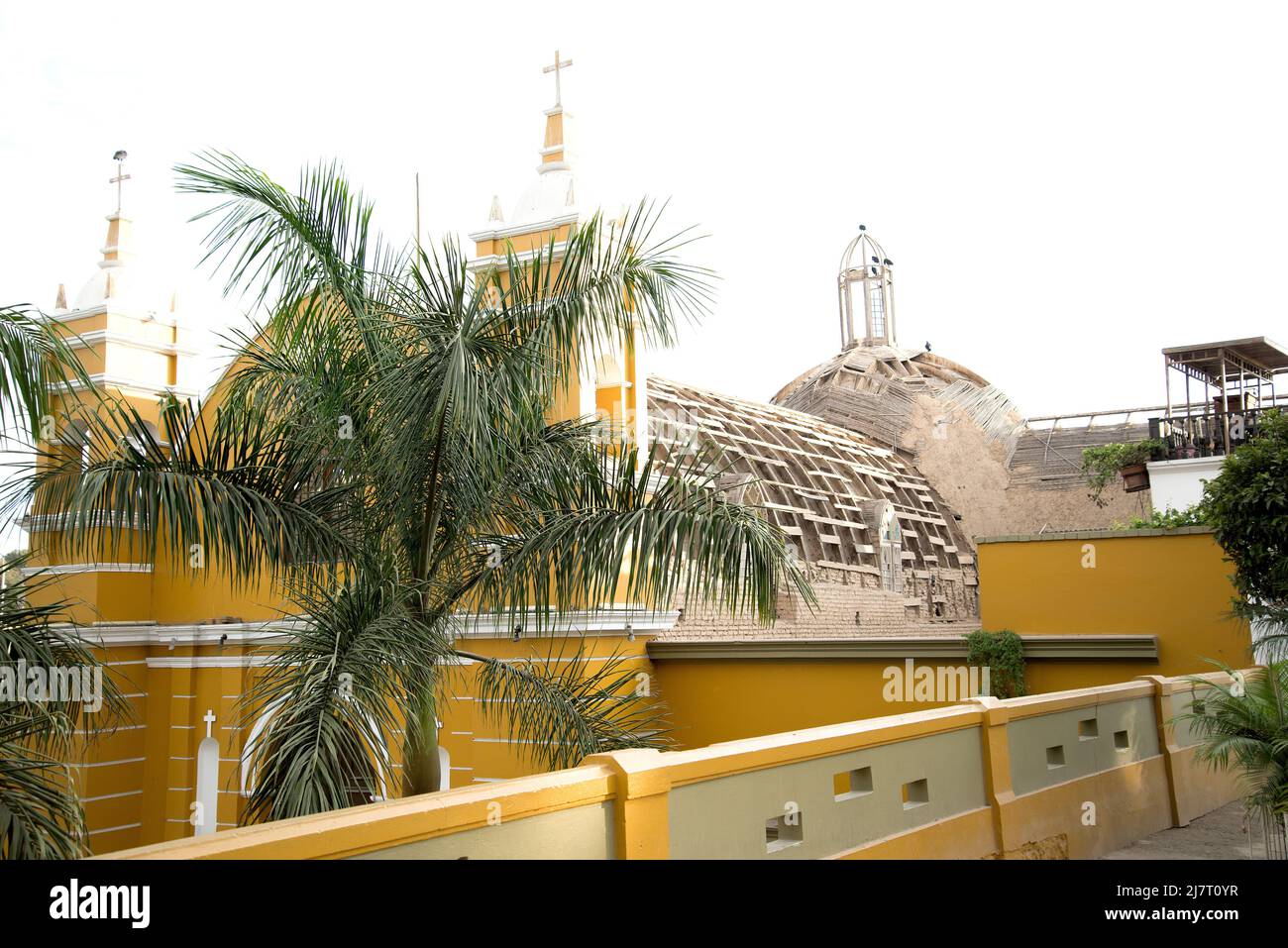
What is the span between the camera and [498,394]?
7238 mm

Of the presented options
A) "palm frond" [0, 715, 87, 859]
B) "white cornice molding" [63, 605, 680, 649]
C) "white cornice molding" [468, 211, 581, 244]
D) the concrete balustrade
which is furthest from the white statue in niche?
"palm frond" [0, 715, 87, 859]

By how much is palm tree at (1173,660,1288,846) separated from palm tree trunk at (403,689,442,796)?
5.44 meters

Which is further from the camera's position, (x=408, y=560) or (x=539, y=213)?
(x=539, y=213)

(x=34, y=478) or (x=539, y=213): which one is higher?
(x=539, y=213)

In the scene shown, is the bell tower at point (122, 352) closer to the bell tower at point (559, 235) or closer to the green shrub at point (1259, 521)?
the bell tower at point (559, 235)

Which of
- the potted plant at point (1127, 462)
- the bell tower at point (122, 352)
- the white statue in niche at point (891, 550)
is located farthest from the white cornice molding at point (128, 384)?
the potted plant at point (1127, 462)

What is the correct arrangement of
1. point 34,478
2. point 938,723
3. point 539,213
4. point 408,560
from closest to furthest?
point 34,478
point 408,560
point 938,723
point 539,213

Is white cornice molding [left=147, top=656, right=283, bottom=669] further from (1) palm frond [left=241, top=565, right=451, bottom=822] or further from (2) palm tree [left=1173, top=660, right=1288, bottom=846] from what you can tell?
(2) palm tree [left=1173, top=660, right=1288, bottom=846]

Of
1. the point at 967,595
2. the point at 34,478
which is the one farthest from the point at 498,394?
the point at 967,595

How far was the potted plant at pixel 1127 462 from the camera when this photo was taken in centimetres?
2161

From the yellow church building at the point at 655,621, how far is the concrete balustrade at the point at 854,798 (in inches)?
63.1

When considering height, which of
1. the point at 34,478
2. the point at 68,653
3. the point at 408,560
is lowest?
the point at 68,653
